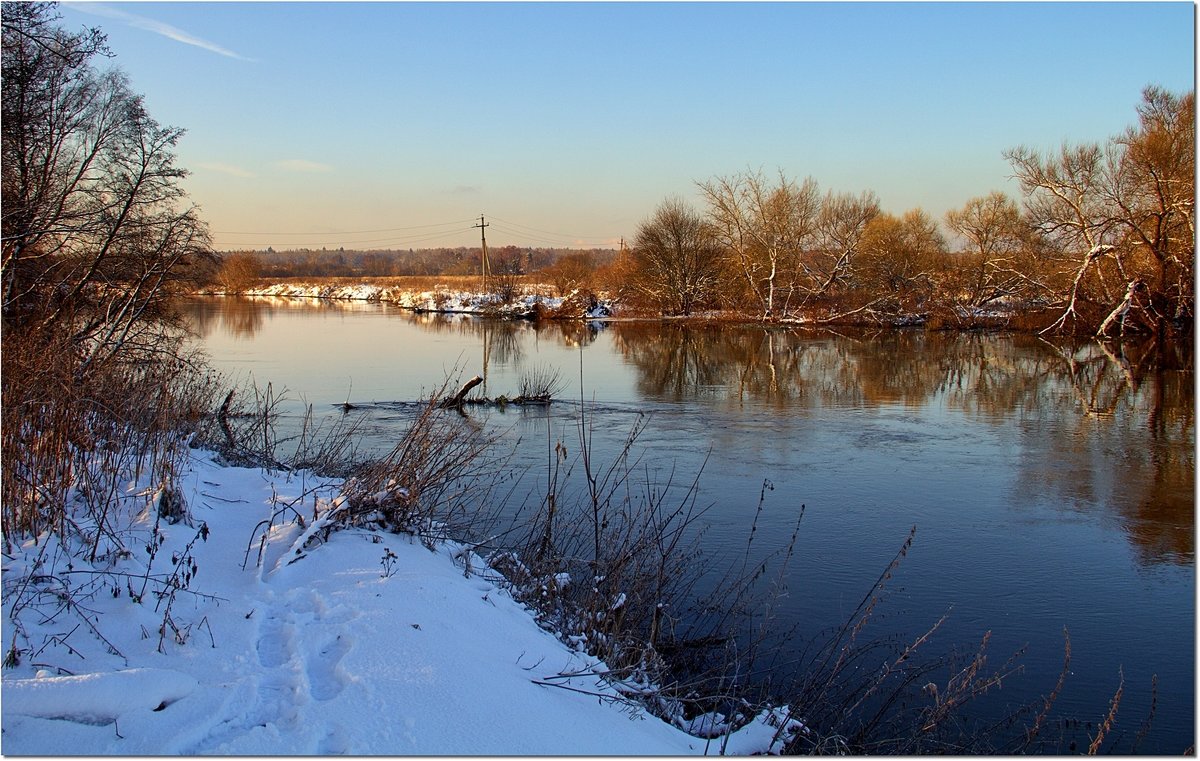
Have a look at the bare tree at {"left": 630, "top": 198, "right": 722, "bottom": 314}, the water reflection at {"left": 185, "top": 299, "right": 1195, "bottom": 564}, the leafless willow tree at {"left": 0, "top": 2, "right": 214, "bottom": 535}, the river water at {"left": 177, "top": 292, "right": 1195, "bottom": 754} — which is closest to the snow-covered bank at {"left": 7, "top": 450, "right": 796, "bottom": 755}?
the leafless willow tree at {"left": 0, "top": 2, "right": 214, "bottom": 535}

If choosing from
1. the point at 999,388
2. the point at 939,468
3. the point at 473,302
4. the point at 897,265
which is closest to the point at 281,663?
the point at 939,468

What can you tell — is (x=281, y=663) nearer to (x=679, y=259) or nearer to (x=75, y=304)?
(x=75, y=304)

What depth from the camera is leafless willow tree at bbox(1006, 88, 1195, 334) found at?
88.4ft

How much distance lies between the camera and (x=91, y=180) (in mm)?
18734

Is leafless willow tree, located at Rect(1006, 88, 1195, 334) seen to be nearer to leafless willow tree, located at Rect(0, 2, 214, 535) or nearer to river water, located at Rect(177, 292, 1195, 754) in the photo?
river water, located at Rect(177, 292, 1195, 754)

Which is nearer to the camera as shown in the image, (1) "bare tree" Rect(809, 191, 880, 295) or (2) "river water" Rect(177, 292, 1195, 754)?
(2) "river water" Rect(177, 292, 1195, 754)

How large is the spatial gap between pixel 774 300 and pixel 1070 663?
116ft

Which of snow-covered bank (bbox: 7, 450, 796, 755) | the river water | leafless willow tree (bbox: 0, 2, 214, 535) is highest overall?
leafless willow tree (bbox: 0, 2, 214, 535)

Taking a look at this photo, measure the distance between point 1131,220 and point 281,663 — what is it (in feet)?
102

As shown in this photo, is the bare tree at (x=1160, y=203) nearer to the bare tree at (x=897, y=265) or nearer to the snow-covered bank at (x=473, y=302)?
the bare tree at (x=897, y=265)

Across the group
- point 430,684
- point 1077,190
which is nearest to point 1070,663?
point 430,684

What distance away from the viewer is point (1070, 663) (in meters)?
5.61

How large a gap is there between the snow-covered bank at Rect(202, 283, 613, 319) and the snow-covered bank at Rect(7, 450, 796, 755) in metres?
40.8

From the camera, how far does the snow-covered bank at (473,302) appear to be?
46.2m
